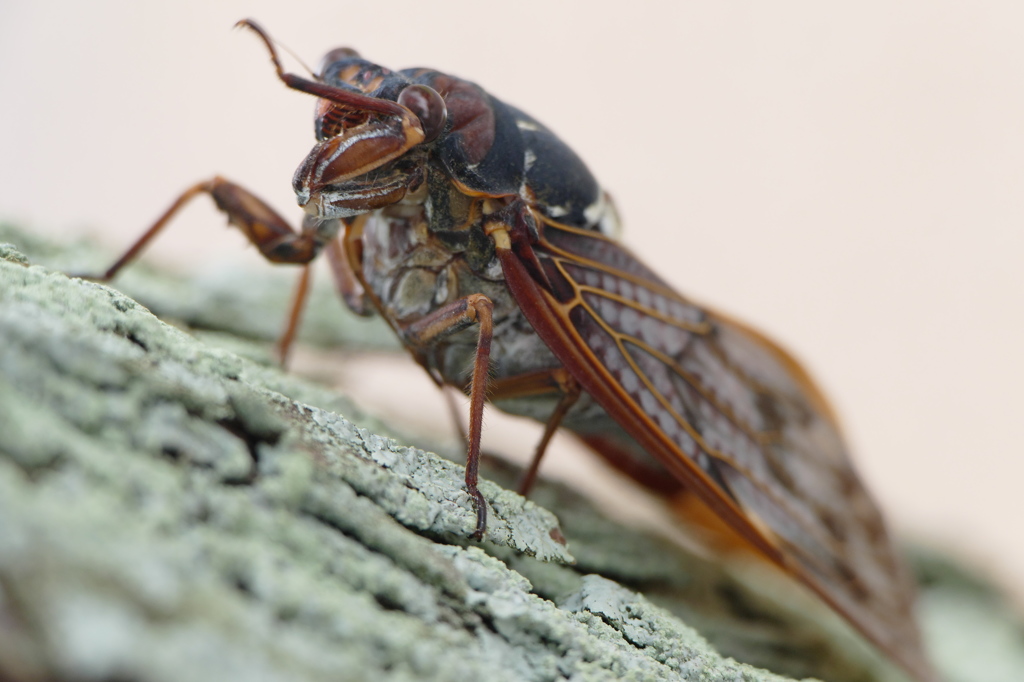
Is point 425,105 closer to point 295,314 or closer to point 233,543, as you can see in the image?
point 295,314

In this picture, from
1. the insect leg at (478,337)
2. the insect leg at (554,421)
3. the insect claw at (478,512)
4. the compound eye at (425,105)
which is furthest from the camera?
the insect leg at (554,421)

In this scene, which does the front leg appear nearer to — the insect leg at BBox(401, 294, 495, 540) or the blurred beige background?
the insect leg at BBox(401, 294, 495, 540)

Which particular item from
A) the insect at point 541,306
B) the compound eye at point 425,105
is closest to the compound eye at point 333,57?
the insect at point 541,306

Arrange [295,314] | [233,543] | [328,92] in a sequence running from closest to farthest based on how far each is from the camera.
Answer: [233,543], [328,92], [295,314]

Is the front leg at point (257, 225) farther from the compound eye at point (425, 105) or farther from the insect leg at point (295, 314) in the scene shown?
the compound eye at point (425, 105)

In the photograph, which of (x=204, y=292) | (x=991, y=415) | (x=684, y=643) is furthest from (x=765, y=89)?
(x=684, y=643)

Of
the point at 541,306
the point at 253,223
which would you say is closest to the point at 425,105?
the point at 541,306

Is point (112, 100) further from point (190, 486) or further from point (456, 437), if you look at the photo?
point (190, 486)
